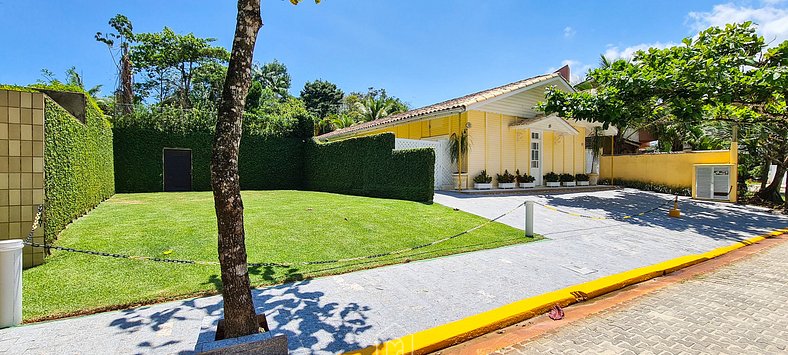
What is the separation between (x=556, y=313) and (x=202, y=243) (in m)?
5.30

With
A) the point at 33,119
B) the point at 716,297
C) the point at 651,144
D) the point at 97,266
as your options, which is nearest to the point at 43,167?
the point at 33,119

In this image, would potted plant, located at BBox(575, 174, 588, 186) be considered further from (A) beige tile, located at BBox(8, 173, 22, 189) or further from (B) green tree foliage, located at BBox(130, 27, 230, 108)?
(B) green tree foliage, located at BBox(130, 27, 230, 108)

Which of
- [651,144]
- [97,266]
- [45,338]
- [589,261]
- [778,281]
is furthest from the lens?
[651,144]

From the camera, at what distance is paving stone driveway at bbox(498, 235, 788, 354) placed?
3.05 m

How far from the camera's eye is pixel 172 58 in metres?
29.1

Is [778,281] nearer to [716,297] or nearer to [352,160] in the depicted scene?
[716,297]

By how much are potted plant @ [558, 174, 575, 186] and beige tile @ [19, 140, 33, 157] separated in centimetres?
1839

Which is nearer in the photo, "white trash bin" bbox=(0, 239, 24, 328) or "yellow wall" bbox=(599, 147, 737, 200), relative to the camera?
"white trash bin" bbox=(0, 239, 24, 328)

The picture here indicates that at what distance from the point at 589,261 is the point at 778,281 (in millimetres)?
2373

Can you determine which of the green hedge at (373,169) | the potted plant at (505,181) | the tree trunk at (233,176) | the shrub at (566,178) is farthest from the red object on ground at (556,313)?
the shrub at (566,178)

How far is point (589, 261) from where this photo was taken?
5.67 m

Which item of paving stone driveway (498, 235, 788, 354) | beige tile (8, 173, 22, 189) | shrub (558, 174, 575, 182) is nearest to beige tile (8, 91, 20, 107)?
beige tile (8, 173, 22, 189)

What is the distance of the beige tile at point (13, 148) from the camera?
4477mm

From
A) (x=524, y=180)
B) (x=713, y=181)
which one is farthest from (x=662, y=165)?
(x=524, y=180)
